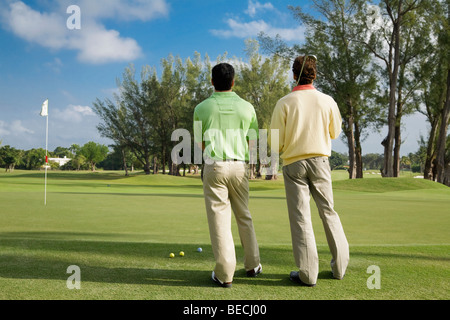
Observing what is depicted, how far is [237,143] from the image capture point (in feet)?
13.4

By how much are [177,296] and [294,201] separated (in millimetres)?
1533

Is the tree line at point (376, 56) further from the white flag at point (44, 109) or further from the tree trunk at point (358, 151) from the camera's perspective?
the white flag at point (44, 109)

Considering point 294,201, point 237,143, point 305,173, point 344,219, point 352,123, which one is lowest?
point 344,219

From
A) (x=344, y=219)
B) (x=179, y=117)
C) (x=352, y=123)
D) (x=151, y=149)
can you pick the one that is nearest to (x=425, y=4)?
(x=352, y=123)

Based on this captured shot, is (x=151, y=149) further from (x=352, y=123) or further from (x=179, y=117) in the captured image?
(x=352, y=123)

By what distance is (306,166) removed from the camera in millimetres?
4082

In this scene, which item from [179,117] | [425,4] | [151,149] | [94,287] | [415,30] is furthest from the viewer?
[151,149]

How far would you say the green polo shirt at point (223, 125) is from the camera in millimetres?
4039

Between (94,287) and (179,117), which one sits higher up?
(179,117)

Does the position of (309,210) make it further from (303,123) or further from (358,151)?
(358,151)

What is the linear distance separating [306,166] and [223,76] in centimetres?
131

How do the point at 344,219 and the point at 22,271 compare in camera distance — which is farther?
the point at 344,219

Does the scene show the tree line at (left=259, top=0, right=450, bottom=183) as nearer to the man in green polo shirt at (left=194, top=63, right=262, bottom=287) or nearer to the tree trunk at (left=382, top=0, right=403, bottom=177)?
the tree trunk at (left=382, top=0, right=403, bottom=177)

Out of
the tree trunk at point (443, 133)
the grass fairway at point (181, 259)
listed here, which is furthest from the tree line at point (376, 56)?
the grass fairway at point (181, 259)
